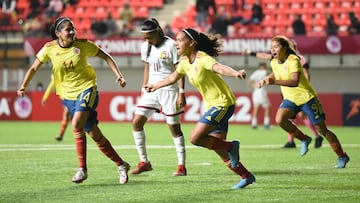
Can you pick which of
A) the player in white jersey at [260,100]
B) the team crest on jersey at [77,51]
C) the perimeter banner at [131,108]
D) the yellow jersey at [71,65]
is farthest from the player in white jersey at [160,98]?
the perimeter banner at [131,108]

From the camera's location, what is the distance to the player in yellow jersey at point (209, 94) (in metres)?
11.5

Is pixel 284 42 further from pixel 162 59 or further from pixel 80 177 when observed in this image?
pixel 80 177

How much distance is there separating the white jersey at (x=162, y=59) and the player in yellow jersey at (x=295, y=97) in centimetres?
183

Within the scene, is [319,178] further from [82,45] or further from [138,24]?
[138,24]

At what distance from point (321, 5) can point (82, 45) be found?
21.2 metres

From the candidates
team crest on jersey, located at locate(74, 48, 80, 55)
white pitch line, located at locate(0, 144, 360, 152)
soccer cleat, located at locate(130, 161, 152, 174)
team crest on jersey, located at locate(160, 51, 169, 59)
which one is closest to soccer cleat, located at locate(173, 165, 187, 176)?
soccer cleat, located at locate(130, 161, 152, 174)

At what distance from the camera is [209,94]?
1168 centimetres

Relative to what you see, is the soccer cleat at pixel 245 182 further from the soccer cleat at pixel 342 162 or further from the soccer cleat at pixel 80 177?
the soccer cleat at pixel 342 162

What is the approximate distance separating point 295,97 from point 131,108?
16316mm

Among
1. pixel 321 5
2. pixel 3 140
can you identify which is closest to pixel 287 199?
pixel 3 140

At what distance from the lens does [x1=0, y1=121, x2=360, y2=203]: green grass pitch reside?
10.8 meters

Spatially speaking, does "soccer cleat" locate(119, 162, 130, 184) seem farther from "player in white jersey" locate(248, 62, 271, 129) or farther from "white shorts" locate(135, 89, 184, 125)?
"player in white jersey" locate(248, 62, 271, 129)

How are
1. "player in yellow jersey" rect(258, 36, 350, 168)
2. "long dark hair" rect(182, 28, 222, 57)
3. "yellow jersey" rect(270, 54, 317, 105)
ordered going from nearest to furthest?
"long dark hair" rect(182, 28, 222, 57) < "player in yellow jersey" rect(258, 36, 350, 168) < "yellow jersey" rect(270, 54, 317, 105)

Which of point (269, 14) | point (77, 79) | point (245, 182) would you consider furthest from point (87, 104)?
point (269, 14)
